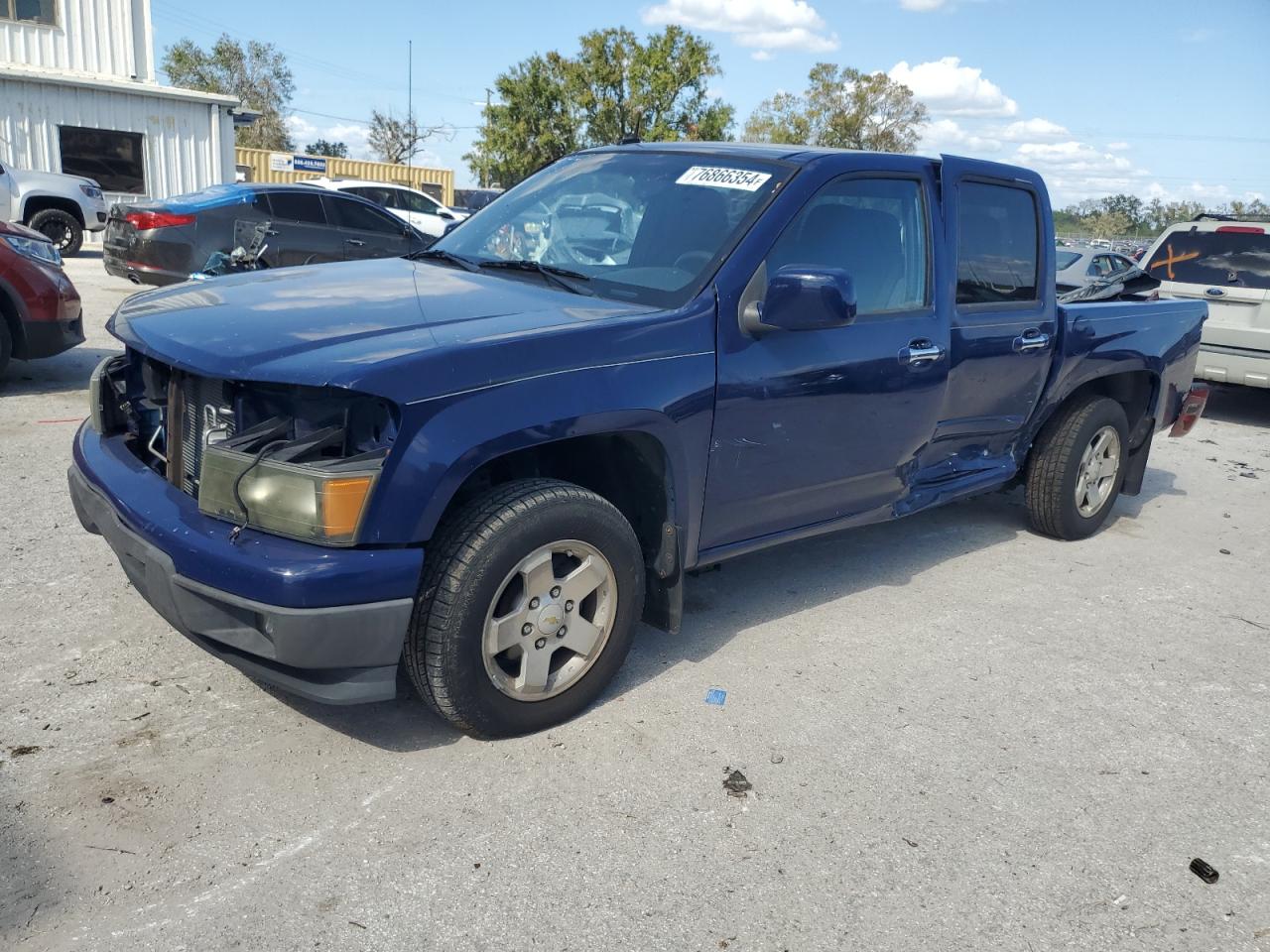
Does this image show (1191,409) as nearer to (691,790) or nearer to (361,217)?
(691,790)

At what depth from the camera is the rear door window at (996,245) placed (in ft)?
14.8

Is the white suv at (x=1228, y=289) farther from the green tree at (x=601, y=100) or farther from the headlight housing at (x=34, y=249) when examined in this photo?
the green tree at (x=601, y=100)

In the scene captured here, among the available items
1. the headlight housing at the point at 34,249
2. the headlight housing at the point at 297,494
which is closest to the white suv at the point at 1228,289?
the headlight housing at the point at 297,494

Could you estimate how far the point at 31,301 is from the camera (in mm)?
6914

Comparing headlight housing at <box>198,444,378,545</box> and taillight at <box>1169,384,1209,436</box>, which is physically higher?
headlight housing at <box>198,444,378,545</box>

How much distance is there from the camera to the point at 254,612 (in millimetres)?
2678

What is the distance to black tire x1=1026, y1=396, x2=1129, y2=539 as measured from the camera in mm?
5367

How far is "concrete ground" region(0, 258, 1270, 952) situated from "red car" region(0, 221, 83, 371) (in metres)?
2.88

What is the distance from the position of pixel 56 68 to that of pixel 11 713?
21965 millimetres

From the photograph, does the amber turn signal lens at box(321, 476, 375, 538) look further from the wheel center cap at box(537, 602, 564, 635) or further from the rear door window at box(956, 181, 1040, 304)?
the rear door window at box(956, 181, 1040, 304)

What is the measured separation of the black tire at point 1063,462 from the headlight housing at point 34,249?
21.4 ft

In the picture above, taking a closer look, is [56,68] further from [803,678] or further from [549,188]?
[803,678]

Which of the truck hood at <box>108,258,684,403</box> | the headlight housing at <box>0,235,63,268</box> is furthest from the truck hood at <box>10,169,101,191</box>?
the truck hood at <box>108,258,684,403</box>

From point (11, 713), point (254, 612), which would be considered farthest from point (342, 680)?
point (11, 713)
